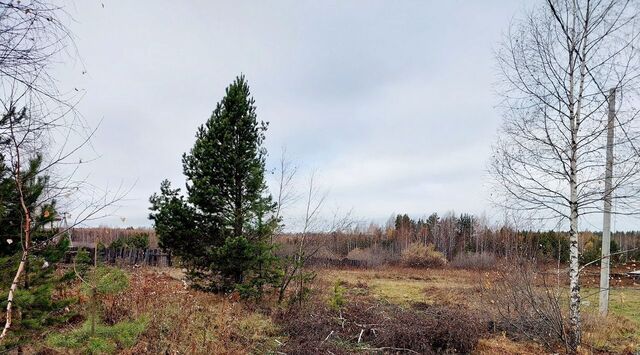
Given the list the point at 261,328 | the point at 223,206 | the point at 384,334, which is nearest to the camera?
the point at 384,334

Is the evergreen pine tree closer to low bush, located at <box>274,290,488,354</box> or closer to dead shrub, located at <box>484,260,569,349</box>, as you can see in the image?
low bush, located at <box>274,290,488,354</box>

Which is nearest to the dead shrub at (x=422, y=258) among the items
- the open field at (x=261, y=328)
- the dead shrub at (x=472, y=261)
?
the dead shrub at (x=472, y=261)

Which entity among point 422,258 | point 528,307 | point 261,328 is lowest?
point 422,258

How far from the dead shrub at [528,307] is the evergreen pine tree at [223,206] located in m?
6.02

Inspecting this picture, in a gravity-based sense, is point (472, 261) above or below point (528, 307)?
below

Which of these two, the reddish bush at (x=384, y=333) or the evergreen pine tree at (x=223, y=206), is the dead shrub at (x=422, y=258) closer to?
the evergreen pine tree at (x=223, y=206)

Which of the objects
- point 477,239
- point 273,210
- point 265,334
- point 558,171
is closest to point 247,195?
point 273,210

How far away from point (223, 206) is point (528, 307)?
8.18 metres

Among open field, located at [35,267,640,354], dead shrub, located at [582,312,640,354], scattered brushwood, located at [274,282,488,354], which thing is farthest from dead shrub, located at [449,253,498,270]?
scattered brushwood, located at [274,282,488,354]

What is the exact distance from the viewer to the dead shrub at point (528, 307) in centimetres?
777

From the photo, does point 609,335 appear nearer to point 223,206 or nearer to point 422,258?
point 223,206

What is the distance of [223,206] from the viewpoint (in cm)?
1212

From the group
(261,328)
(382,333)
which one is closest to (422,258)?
(382,333)

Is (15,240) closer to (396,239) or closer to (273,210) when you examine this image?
(273,210)
